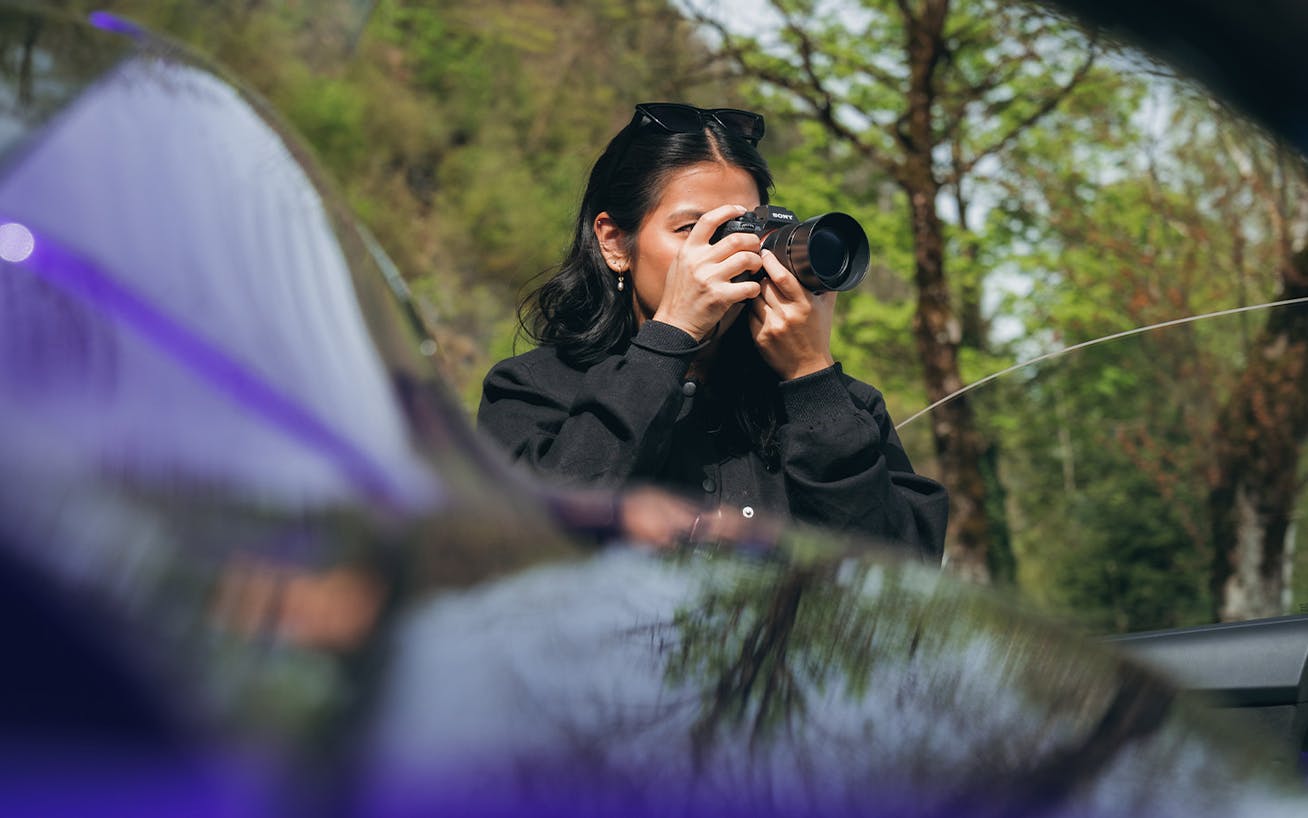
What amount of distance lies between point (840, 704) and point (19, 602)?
233 millimetres

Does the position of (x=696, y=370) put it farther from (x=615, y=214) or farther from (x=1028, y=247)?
(x=1028, y=247)

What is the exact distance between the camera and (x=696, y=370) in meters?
1.62

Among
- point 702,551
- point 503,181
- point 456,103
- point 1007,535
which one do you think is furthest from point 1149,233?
point 456,103

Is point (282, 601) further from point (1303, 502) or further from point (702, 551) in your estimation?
point (1303, 502)

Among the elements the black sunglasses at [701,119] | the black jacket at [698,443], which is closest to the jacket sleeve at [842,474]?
the black jacket at [698,443]

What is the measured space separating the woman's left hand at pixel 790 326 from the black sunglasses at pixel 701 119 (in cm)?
30

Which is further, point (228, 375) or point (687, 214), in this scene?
point (687, 214)

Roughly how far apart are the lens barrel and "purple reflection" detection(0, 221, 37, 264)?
111 cm

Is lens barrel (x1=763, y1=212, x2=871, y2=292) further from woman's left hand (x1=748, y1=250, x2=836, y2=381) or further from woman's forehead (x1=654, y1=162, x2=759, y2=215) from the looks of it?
woman's forehead (x1=654, y1=162, x2=759, y2=215)

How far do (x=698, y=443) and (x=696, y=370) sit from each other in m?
0.11

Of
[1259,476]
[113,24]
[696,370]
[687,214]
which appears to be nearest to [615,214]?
[687,214]

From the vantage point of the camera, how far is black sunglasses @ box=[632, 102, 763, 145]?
1696mm

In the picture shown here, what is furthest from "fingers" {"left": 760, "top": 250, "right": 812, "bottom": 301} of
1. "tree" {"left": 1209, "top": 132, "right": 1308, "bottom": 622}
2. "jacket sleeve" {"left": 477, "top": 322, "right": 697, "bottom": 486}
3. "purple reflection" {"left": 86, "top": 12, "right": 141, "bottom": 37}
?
"purple reflection" {"left": 86, "top": 12, "right": 141, "bottom": 37}

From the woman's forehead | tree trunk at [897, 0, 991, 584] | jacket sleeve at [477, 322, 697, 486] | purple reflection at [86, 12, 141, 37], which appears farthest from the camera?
the woman's forehead
